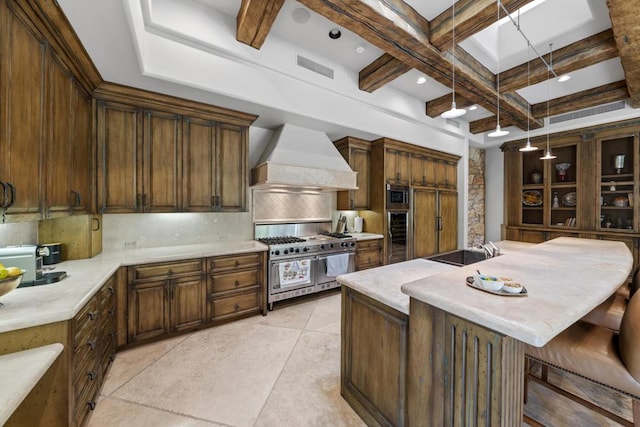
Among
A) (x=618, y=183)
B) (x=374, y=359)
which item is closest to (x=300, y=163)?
(x=374, y=359)

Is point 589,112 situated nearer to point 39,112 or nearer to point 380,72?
point 380,72

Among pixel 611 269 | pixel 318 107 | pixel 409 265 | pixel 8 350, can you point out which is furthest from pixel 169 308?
pixel 611 269

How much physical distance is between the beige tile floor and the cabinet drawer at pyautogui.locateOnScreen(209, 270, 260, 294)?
1.57 ft

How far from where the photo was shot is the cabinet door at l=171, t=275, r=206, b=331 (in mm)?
2621

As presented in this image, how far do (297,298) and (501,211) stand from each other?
5.40 metres

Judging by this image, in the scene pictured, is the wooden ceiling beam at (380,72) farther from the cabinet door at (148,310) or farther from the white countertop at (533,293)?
the cabinet door at (148,310)

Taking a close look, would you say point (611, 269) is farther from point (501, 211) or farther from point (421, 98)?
point (501, 211)

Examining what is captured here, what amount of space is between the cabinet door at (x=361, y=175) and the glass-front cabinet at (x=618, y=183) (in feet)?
14.1

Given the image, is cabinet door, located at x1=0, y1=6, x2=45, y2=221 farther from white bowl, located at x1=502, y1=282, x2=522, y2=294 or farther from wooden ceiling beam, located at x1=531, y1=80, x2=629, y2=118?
wooden ceiling beam, located at x1=531, y1=80, x2=629, y2=118

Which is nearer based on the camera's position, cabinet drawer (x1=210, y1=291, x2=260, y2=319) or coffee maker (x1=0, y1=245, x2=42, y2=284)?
coffee maker (x1=0, y1=245, x2=42, y2=284)

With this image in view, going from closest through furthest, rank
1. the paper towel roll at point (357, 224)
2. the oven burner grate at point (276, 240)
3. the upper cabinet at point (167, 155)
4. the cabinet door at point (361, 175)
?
1. the upper cabinet at point (167, 155)
2. the oven burner grate at point (276, 240)
3. the cabinet door at point (361, 175)
4. the paper towel roll at point (357, 224)

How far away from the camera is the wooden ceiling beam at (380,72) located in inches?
122

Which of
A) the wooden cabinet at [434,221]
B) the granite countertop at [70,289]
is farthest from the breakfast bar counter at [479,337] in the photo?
the wooden cabinet at [434,221]

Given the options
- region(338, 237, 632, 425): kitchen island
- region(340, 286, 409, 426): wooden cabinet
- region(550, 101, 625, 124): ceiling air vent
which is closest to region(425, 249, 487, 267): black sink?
region(338, 237, 632, 425): kitchen island
